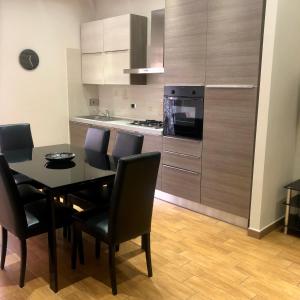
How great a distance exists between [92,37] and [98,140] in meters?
2.21

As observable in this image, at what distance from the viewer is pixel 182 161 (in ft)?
11.7

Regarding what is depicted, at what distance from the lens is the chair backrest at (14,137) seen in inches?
134

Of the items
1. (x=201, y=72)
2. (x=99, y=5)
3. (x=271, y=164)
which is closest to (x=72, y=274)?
(x=271, y=164)

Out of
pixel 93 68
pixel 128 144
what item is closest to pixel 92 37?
pixel 93 68

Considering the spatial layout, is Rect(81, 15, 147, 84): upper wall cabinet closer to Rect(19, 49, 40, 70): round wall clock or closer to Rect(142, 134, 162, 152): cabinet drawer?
Rect(19, 49, 40, 70): round wall clock

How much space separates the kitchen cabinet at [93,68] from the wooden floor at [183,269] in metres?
2.58

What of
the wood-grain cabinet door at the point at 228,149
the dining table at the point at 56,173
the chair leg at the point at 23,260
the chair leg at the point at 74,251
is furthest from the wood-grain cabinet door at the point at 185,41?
the chair leg at the point at 23,260

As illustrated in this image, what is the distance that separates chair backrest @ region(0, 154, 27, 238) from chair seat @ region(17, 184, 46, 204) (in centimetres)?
43

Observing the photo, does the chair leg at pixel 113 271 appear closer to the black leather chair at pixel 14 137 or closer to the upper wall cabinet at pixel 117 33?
the black leather chair at pixel 14 137

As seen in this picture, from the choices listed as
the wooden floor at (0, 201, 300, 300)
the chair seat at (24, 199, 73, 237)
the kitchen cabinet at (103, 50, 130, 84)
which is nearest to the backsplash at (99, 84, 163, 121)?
the kitchen cabinet at (103, 50, 130, 84)

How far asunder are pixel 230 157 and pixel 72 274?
1738 millimetres

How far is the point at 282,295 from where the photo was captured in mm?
2201

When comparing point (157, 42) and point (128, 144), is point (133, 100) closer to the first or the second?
point (157, 42)

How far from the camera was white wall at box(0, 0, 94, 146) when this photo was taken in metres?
4.39
